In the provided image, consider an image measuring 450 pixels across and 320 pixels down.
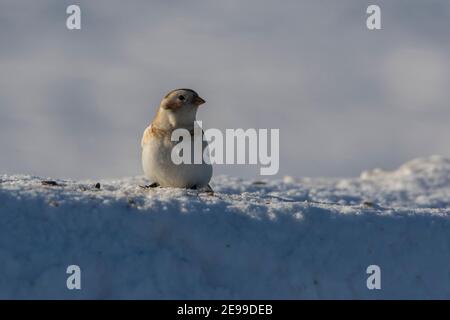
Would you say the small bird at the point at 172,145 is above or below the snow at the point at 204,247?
above

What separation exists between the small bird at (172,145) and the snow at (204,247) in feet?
1.84

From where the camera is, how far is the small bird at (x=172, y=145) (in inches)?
447

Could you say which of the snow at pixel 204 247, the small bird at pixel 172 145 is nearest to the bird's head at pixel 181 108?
the small bird at pixel 172 145

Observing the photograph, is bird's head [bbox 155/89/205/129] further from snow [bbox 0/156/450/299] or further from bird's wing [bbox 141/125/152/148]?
snow [bbox 0/156/450/299]

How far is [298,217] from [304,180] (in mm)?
12759

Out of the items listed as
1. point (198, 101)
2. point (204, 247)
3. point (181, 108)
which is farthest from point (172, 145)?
point (204, 247)

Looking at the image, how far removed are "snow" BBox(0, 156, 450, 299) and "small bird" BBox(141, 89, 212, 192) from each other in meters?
0.56

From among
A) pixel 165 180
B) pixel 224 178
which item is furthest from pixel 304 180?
pixel 165 180

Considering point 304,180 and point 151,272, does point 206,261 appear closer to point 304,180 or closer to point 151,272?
point 151,272

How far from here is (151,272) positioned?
9.14 m

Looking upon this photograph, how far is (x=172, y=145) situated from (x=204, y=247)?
6.90 ft

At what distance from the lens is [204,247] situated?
A: 9.60 meters

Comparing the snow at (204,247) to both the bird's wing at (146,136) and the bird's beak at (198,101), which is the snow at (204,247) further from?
the bird's beak at (198,101)

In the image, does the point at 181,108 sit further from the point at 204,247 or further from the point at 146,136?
the point at 204,247
